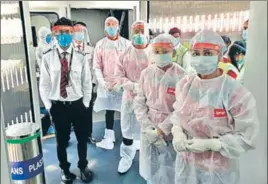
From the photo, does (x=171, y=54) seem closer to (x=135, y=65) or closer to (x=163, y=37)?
(x=163, y=37)

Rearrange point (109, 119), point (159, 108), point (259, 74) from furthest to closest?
1. point (109, 119)
2. point (159, 108)
3. point (259, 74)

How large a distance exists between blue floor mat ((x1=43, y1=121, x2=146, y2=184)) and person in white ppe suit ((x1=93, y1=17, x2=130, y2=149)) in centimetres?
6

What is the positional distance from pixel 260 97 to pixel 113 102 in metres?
1.17

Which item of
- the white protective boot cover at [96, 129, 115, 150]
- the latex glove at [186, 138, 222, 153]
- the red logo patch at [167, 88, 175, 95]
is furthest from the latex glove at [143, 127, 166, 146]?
the white protective boot cover at [96, 129, 115, 150]

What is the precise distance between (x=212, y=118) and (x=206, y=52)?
→ 0.94 ft

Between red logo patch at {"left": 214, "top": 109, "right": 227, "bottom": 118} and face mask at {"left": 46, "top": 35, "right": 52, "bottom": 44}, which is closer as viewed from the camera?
A: red logo patch at {"left": 214, "top": 109, "right": 227, "bottom": 118}

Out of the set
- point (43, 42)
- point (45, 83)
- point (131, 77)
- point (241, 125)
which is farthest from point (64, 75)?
point (241, 125)

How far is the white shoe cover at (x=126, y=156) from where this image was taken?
1.97 m

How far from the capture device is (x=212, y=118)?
3.65 feet

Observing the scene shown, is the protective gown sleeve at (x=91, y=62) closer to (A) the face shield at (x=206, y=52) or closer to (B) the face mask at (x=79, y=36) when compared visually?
(B) the face mask at (x=79, y=36)

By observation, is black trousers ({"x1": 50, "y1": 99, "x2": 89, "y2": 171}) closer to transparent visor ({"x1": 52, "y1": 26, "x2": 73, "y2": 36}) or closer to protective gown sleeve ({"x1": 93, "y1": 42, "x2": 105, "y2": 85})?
protective gown sleeve ({"x1": 93, "y1": 42, "x2": 105, "y2": 85})

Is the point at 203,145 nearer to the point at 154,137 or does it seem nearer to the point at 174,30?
the point at 154,137

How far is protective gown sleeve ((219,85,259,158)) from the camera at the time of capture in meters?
1.01

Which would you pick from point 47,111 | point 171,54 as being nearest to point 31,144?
point 47,111
